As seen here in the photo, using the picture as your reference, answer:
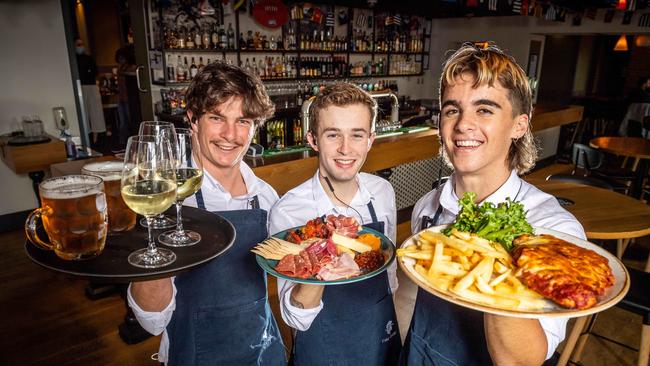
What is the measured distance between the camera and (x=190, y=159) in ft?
5.58

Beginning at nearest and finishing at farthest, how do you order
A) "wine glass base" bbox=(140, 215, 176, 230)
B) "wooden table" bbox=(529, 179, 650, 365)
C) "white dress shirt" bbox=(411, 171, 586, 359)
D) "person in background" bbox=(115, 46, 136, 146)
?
"white dress shirt" bbox=(411, 171, 586, 359) → "wine glass base" bbox=(140, 215, 176, 230) → "wooden table" bbox=(529, 179, 650, 365) → "person in background" bbox=(115, 46, 136, 146)

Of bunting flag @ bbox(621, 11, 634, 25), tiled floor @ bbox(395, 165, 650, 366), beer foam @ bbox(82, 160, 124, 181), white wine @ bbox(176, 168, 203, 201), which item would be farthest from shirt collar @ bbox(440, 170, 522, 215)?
bunting flag @ bbox(621, 11, 634, 25)

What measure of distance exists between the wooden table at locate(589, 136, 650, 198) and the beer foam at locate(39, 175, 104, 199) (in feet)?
18.7

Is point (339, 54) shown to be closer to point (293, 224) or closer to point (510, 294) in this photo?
point (293, 224)

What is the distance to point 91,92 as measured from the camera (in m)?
8.35

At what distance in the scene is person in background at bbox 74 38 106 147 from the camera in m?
8.13

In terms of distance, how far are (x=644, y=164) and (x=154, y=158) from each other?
19.1 ft

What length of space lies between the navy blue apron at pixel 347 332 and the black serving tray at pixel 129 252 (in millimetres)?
667

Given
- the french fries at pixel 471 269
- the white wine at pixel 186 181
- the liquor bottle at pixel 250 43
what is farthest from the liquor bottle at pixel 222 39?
the french fries at pixel 471 269

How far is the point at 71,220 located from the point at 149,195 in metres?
0.18

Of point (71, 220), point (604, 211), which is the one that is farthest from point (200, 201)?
point (604, 211)

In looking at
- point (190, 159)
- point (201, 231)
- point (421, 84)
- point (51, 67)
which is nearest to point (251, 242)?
point (190, 159)

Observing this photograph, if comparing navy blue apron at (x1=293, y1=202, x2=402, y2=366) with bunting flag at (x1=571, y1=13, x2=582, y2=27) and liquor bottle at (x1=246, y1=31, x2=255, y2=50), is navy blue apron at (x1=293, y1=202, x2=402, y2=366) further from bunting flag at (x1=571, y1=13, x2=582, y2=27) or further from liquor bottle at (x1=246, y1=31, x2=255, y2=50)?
bunting flag at (x1=571, y1=13, x2=582, y2=27)

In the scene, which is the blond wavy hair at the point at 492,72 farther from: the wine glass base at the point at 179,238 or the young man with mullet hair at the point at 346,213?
the wine glass base at the point at 179,238
